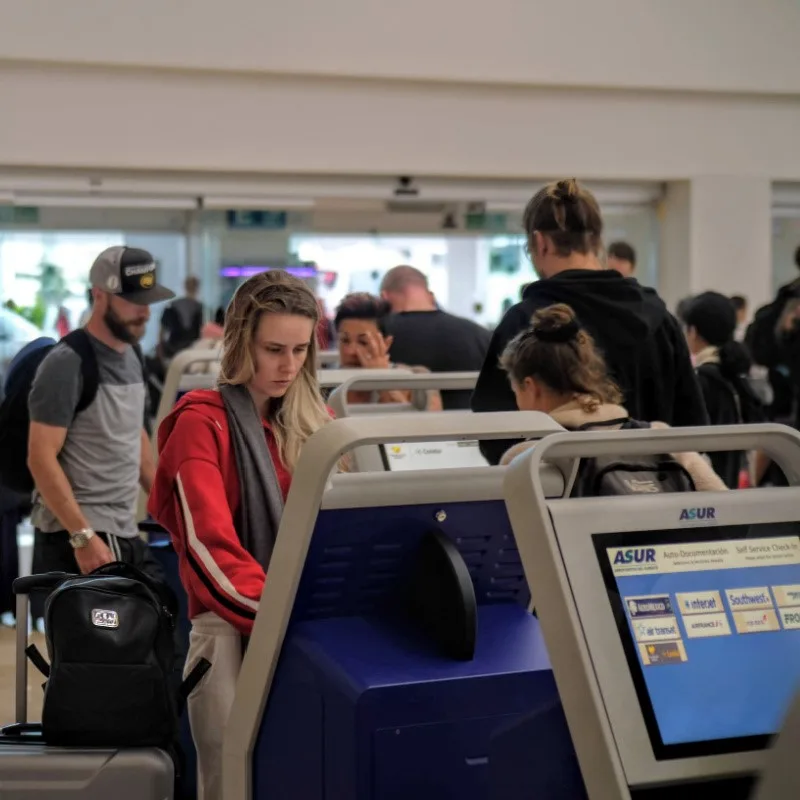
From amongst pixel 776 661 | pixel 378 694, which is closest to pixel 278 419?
pixel 378 694

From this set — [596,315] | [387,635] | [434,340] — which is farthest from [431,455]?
[434,340]

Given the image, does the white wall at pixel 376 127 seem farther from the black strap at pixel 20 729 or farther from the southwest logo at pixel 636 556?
the southwest logo at pixel 636 556

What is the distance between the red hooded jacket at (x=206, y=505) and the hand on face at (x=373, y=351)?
2426mm

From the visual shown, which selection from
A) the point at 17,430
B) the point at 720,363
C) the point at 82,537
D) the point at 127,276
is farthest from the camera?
the point at 720,363

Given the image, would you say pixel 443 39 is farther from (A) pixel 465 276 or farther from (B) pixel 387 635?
(B) pixel 387 635

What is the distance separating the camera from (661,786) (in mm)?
1355

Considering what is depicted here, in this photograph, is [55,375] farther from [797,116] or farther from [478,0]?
[797,116]

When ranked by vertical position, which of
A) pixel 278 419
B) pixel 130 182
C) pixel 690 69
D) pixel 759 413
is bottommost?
pixel 759 413

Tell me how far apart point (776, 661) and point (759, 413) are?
336cm

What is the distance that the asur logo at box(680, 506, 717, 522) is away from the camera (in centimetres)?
151

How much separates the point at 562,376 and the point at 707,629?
3.65ft

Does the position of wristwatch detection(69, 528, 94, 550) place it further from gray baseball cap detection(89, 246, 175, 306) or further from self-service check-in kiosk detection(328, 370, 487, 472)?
self-service check-in kiosk detection(328, 370, 487, 472)

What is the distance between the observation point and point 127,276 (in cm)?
352

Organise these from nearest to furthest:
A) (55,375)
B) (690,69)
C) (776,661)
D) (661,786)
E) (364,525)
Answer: (661,786) < (776,661) < (364,525) < (55,375) < (690,69)
